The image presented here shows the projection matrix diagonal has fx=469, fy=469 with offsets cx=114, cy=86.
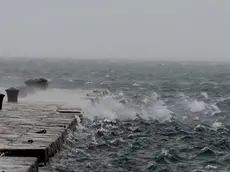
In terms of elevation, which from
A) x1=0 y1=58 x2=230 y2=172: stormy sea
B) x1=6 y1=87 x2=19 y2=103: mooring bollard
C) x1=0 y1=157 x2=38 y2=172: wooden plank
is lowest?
x1=0 y1=58 x2=230 y2=172: stormy sea

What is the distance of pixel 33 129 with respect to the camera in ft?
73.0

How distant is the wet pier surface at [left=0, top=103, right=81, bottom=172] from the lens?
1769cm

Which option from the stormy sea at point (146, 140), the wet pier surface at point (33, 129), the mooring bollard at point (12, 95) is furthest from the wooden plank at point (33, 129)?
the mooring bollard at point (12, 95)

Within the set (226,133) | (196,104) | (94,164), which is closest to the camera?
(94,164)

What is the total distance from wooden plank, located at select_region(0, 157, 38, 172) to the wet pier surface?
0.03 meters

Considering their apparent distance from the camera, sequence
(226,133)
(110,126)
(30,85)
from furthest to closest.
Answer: (30,85) < (110,126) < (226,133)

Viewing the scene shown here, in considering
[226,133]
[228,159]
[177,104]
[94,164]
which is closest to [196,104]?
[177,104]

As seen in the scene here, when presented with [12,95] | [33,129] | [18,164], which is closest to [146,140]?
[33,129]

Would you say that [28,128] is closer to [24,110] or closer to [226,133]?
[24,110]

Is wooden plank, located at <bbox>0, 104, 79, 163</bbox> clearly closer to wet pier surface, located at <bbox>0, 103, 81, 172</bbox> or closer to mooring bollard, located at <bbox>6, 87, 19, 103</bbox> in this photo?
wet pier surface, located at <bbox>0, 103, 81, 172</bbox>

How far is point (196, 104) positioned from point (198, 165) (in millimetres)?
22147

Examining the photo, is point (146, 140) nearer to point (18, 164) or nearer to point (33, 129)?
point (33, 129)

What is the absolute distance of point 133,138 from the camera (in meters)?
26.2

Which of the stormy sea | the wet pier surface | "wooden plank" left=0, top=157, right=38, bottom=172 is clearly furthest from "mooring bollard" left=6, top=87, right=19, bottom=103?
"wooden plank" left=0, top=157, right=38, bottom=172
